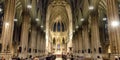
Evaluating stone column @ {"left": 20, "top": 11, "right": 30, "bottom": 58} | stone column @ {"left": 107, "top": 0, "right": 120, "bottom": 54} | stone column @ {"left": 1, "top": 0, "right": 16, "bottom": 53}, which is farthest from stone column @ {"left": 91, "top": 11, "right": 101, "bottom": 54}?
stone column @ {"left": 1, "top": 0, "right": 16, "bottom": 53}

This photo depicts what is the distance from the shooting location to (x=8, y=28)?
45.1ft

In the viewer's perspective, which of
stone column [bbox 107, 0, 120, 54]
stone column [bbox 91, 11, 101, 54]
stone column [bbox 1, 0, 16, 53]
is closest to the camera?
stone column [bbox 107, 0, 120, 54]

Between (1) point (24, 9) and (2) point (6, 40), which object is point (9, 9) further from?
(1) point (24, 9)

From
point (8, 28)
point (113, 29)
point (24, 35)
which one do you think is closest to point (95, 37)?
point (113, 29)

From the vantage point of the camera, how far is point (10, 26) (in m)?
13.8

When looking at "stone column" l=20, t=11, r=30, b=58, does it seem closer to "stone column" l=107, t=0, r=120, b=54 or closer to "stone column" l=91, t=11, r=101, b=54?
"stone column" l=91, t=11, r=101, b=54

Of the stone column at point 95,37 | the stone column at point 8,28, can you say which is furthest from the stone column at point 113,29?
the stone column at point 8,28

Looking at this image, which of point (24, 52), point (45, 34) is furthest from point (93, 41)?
point (45, 34)

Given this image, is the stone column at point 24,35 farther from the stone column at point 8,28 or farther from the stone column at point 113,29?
the stone column at point 113,29

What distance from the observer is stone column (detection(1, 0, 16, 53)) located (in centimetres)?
1306

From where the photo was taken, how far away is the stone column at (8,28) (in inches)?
514

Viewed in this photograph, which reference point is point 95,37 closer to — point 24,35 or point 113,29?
point 113,29

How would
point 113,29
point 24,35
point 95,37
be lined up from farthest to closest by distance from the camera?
point 24,35, point 95,37, point 113,29

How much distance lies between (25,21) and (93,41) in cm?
1084
